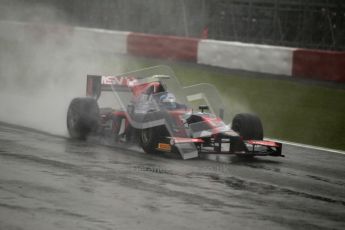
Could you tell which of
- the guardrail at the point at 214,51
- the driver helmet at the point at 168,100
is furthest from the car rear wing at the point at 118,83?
the guardrail at the point at 214,51

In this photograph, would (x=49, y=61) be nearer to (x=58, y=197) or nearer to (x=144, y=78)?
(x=144, y=78)

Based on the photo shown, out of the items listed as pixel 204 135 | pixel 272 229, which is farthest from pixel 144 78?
pixel 272 229

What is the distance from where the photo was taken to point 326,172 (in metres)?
11.9

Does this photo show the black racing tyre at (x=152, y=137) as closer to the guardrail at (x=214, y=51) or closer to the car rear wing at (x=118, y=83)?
the car rear wing at (x=118, y=83)

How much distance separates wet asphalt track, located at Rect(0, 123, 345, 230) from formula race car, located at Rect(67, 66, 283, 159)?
22 cm

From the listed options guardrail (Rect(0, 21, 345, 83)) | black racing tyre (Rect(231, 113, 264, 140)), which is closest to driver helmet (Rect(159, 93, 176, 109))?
black racing tyre (Rect(231, 113, 264, 140))

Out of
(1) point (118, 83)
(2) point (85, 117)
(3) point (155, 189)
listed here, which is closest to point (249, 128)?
(1) point (118, 83)

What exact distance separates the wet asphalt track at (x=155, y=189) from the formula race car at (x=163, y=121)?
216 mm

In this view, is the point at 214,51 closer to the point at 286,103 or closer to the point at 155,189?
the point at 286,103

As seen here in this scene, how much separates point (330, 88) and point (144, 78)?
8.17 m

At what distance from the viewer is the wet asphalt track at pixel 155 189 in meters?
8.18

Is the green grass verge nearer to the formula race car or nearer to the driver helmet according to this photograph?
the formula race car

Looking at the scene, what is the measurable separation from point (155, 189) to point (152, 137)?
268 cm

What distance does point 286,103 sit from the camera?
1911 cm
